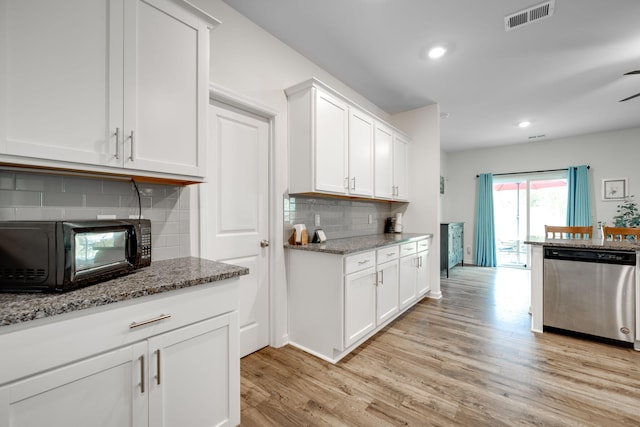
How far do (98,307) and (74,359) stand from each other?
170 millimetres

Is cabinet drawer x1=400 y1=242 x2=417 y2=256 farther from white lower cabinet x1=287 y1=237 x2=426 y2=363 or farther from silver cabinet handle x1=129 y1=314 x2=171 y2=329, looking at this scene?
silver cabinet handle x1=129 y1=314 x2=171 y2=329

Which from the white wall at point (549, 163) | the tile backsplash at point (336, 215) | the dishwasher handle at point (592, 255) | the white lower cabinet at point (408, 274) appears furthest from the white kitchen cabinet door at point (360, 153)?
the white wall at point (549, 163)

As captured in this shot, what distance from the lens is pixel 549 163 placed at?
18.5ft

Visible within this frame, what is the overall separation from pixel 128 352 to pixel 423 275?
11.1 ft

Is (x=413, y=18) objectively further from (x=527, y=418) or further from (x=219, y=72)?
(x=527, y=418)

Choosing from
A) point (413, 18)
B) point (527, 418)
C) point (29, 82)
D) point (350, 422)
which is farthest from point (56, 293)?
point (413, 18)

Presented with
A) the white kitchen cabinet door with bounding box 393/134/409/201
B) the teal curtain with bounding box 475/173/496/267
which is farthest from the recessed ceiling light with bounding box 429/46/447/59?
the teal curtain with bounding box 475/173/496/267

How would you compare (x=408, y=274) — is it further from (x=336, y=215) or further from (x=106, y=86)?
(x=106, y=86)

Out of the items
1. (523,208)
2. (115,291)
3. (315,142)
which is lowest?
(115,291)

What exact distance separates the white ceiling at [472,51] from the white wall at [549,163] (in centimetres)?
107

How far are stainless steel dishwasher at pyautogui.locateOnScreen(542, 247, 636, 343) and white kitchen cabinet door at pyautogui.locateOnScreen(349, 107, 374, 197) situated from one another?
1.90m

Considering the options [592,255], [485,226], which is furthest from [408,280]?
[485,226]

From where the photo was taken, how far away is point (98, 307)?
3.17 feet

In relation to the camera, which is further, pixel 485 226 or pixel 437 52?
pixel 485 226
